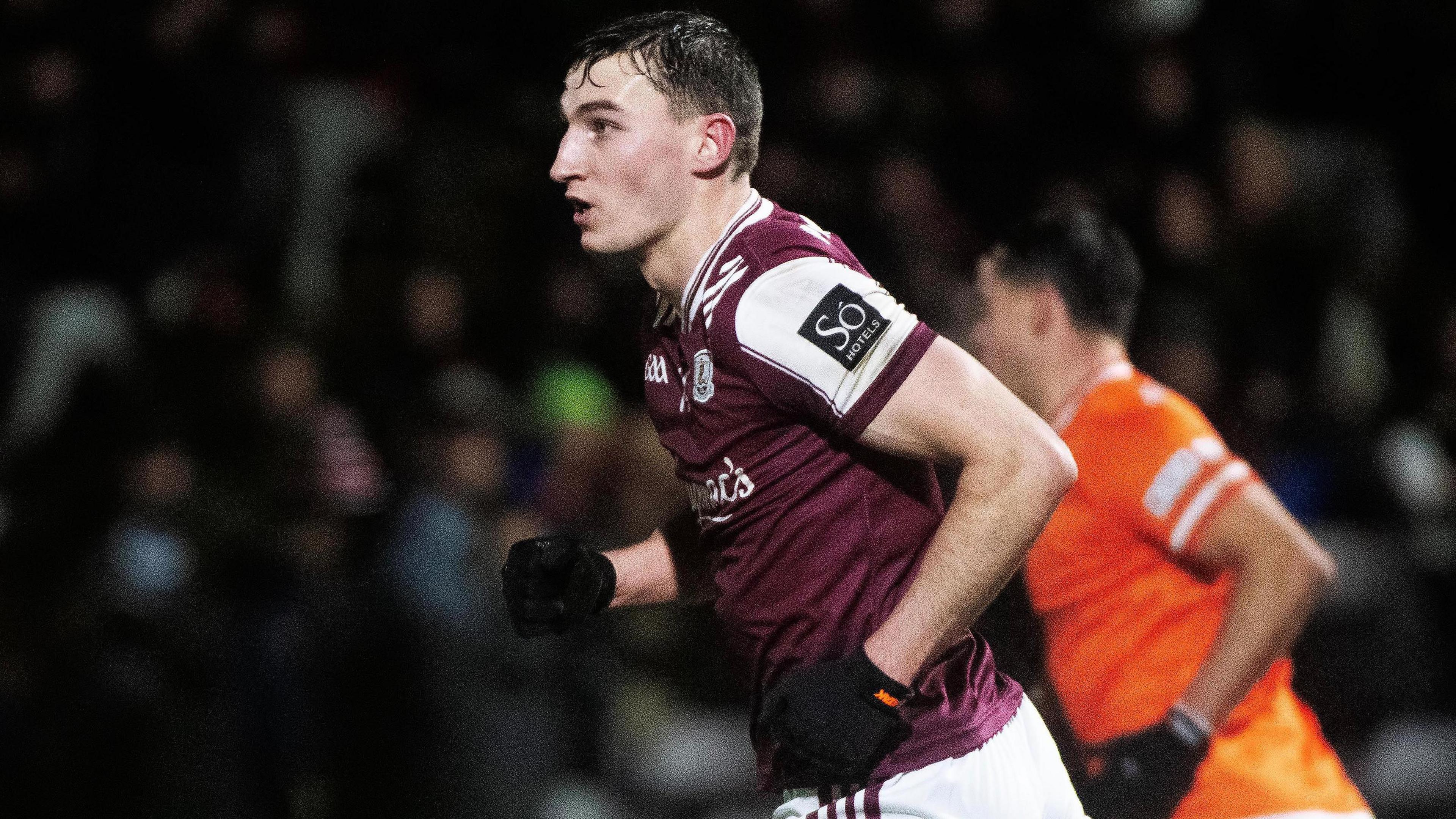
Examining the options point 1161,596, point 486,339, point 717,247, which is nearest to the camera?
point 717,247

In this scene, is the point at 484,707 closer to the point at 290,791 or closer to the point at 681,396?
the point at 290,791

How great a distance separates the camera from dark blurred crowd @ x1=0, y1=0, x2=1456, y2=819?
5.34 m

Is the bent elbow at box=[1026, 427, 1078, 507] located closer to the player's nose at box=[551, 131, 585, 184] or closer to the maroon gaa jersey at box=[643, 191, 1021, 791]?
the maroon gaa jersey at box=[643, 191, 1021, 791]

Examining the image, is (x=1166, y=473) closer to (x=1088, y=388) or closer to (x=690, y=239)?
(x=1088, y=388)

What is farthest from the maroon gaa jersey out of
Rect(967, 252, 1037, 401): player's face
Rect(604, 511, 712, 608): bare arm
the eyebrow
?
Rect(967, 252, 1037, 401): player's face

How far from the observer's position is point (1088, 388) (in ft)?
11.9

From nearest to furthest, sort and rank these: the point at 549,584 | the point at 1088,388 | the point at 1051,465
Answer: the point at 1051,465 → the point at 549,584 → the point at 1088,388

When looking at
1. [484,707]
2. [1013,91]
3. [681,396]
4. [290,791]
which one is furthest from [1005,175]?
[681,396]

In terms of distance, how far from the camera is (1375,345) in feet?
22.6

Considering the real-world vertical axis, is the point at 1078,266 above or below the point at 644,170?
below

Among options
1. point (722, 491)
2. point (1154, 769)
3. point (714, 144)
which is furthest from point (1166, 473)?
point (714, 144)

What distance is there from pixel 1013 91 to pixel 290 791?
4598mm

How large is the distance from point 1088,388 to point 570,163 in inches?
61.2

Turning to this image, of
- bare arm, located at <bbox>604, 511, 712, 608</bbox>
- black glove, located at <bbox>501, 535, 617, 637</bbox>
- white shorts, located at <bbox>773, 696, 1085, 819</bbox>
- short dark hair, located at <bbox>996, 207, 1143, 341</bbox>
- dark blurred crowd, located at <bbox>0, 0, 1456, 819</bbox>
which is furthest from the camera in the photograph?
dark blurred crowd, located at <bbox>0, 0, 1456, 819</bbox>
